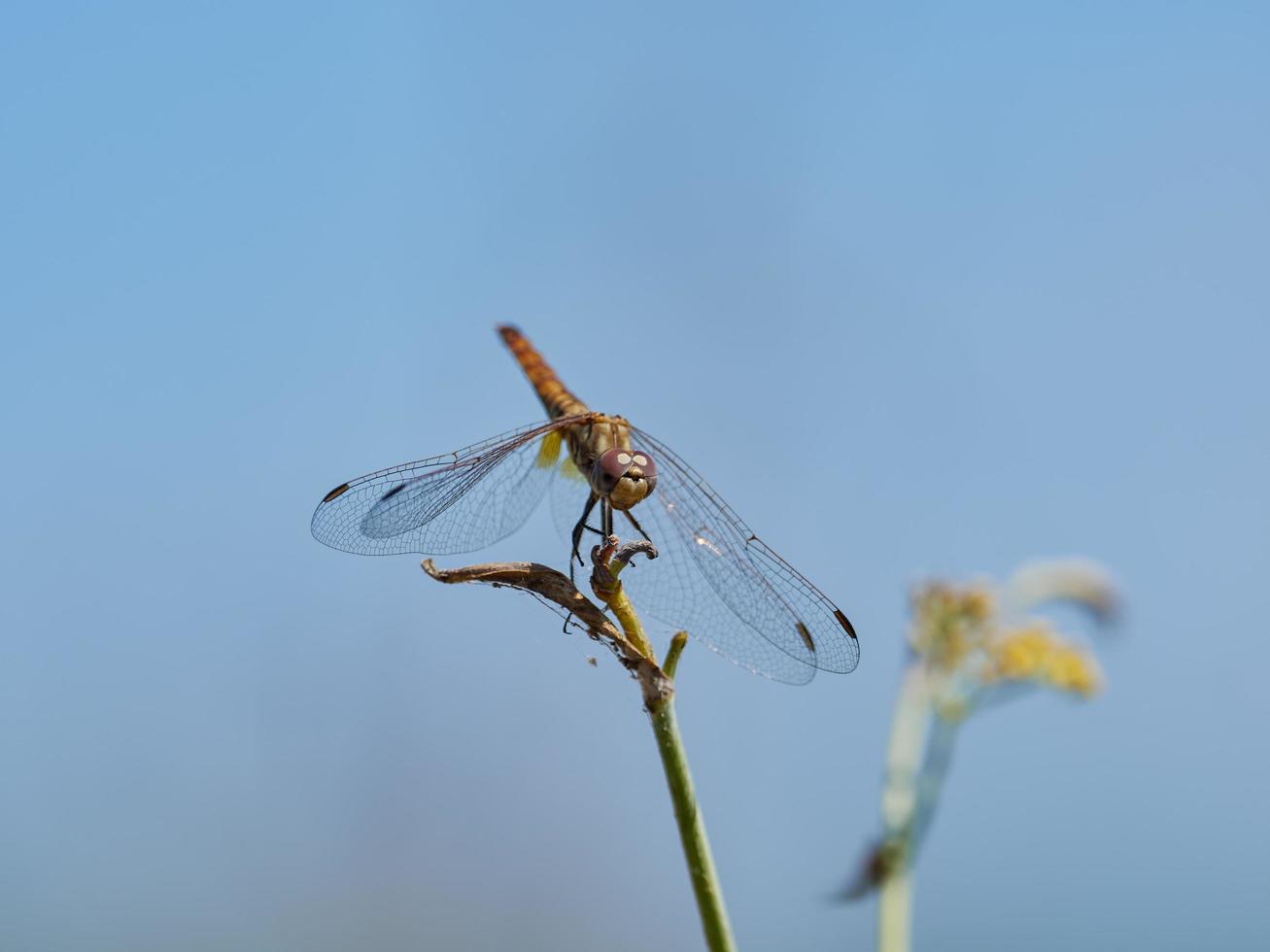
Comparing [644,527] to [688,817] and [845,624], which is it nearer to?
[845,624]

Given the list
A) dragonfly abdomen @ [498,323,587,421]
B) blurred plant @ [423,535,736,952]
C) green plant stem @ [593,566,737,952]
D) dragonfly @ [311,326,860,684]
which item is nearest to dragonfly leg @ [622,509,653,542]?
dragonfly @ [311,326,860,684]

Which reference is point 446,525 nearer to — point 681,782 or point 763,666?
point 763,666

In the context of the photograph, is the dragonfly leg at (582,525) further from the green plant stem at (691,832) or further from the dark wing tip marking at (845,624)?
the green plant stem at (691,832)

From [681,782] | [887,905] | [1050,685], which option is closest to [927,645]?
[1050,685]

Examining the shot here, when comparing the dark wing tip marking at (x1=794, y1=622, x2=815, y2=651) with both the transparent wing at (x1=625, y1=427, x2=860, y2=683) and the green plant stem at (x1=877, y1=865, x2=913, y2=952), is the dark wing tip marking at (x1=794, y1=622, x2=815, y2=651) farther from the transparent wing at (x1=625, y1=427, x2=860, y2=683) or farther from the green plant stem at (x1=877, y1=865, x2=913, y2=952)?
the green plant stem at (x1=877, y1=865, x2=913, y2=952)

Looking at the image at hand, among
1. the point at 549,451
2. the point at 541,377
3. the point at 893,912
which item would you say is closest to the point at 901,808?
the point at 893,912

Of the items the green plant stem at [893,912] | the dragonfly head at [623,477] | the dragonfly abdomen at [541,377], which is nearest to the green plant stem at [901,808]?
the green plant stem at [893,912]
